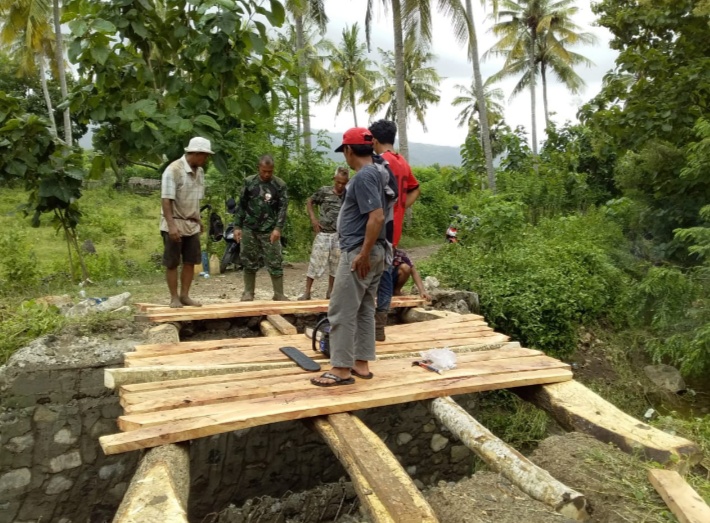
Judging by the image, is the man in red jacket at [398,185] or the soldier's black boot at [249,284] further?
the soldier's black boot at [249,284]

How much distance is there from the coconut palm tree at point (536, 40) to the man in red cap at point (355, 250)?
24807 millimetres

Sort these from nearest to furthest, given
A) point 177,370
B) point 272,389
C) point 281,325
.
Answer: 1. point 272,389
2. point 177,370
3. point 281,325

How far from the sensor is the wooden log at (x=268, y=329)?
16.1 feet

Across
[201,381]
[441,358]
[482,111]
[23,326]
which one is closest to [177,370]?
[201,381]

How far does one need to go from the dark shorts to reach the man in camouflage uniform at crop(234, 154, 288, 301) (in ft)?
2.50

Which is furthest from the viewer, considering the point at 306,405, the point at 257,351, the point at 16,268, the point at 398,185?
the point at 16,268

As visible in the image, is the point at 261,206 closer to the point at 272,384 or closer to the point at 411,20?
the point at 272,384

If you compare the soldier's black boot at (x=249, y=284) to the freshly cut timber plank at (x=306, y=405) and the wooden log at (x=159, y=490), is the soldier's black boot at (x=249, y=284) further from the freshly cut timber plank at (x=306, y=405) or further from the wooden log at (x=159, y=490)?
the wooden log at (x=159, y=490)

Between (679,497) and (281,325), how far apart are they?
3.30 meters

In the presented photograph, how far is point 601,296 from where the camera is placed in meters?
8.73

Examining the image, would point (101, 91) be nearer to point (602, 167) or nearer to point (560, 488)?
point (560, 488)

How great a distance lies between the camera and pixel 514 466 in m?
2.82

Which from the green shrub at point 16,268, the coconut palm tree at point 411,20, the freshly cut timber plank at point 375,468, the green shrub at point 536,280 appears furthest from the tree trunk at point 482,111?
the freshly cut timber plank at point 375,468

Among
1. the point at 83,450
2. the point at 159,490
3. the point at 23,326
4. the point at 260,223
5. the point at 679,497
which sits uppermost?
the point at 260,223
